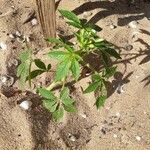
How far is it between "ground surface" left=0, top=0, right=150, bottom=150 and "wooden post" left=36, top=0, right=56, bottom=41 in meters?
0.13

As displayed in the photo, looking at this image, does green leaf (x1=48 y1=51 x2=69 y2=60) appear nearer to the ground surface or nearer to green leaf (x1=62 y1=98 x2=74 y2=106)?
green leaf (x1=62 y1=98 x2=74 y2=106)

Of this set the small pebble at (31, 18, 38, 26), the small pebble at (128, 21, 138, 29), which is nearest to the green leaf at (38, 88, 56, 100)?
the small pebble at (31, 18, 38, 26)

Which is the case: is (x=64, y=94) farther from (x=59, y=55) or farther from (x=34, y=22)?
(x=34, y=22)

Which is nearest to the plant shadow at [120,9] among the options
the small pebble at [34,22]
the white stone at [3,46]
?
the small pebble at [34,22]

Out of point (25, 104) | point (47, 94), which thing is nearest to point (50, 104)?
point (47, 94)

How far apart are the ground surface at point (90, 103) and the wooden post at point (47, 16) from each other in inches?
5.0

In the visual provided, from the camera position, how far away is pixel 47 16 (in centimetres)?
234

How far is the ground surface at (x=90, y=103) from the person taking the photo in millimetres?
2150

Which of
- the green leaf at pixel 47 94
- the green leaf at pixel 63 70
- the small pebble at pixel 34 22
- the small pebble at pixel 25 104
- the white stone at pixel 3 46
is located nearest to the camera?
the green leaf at pixel 63 70

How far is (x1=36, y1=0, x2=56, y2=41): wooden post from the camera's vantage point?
2.28 m

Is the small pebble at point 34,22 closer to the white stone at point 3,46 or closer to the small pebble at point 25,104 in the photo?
the white stone at point 3,46

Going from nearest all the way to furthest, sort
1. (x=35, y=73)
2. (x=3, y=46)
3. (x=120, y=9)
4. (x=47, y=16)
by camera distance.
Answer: (x=35, y=73) < (x=47, y=16) < (x=3, y=46) < (x=120, y=9)

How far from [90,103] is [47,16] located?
0.49 metres

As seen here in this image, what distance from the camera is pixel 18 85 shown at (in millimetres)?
2303
